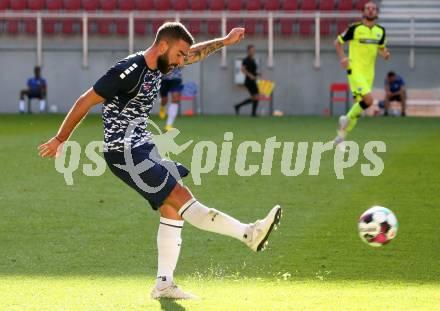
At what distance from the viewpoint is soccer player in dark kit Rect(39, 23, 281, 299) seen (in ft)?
23.2

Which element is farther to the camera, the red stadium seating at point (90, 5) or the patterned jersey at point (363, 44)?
the red stadium seating at point (90, 5)

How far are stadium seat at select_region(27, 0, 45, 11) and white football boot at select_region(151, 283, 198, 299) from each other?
30.0m

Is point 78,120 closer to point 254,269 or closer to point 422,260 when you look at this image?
point 254,269

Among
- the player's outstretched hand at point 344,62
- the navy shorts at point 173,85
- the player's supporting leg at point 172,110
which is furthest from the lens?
the navy shorts at point 173,85

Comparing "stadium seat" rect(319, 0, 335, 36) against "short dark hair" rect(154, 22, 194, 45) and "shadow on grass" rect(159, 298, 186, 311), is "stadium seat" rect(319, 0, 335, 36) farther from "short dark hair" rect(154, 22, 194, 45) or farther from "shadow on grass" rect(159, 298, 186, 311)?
"shadow on grass" rect(159, 298, 186, 311)

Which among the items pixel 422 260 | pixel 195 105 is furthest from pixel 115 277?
pixel 195 105

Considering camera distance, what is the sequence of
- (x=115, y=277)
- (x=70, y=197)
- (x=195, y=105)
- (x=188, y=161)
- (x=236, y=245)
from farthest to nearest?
(x=195, y=105) < (x=188, y=161) < (x=70, y=197) < (x=236, y=245) < (x=115, y=277)

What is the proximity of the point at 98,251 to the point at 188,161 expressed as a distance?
7.50 metres

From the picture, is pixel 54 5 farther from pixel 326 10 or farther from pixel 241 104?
pixel 326 10

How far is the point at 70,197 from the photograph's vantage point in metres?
12.8

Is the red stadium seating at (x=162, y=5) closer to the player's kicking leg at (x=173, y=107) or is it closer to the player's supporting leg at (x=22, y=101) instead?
the player's supporting leg at (x=22, y=101)

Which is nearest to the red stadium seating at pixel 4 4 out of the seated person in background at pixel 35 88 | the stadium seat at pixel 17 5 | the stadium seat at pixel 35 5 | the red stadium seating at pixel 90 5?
the stadium seat at pixel 17 5

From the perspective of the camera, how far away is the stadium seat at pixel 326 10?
3425cm

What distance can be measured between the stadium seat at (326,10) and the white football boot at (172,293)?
90.7 feet
